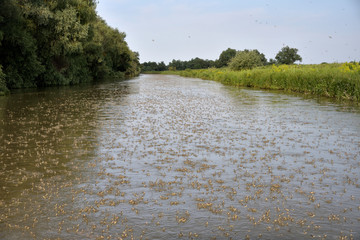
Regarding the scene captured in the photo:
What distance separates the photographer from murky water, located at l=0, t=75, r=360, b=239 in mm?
5598

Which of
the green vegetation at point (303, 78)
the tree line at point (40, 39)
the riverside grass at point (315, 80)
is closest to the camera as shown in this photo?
the riverside grass at point (315, 80)

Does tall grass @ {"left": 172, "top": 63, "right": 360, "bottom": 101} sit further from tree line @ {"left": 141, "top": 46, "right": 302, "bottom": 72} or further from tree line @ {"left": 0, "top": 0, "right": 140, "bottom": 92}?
tree line @ {"left": 0, "top": 0, "right": 140, "bottom": 92}

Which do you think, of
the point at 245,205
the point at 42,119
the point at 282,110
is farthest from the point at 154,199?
the point at 282,110

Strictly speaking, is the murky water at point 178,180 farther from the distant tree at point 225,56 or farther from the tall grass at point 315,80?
the distant tree at point 225,56

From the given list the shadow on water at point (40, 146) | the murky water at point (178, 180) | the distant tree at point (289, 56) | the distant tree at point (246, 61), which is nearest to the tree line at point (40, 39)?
the shadow on water at point (40, 146)

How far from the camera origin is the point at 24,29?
33312 millimetres

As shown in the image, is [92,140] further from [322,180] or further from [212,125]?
[322,180]

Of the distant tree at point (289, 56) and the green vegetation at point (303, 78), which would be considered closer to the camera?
the green vegetation at point (303, 78)

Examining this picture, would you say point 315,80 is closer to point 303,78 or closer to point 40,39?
point 303,78

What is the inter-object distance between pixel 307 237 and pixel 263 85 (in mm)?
35478

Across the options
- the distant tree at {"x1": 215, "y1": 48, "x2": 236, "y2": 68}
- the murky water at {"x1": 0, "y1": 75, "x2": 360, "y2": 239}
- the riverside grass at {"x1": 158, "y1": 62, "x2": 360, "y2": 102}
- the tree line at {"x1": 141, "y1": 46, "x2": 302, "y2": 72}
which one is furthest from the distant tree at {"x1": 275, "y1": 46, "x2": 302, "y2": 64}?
the murky water at {"x1": 0, "y1": 75, "x2": 360, "y2": 239}

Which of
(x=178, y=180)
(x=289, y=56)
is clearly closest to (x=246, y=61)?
(x=289, y=56)

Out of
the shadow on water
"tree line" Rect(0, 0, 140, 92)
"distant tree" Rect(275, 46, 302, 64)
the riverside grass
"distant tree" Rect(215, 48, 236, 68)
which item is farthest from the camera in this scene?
"distant tree" Rect(215, 48, 236, 68)

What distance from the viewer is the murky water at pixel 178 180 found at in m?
5.60
